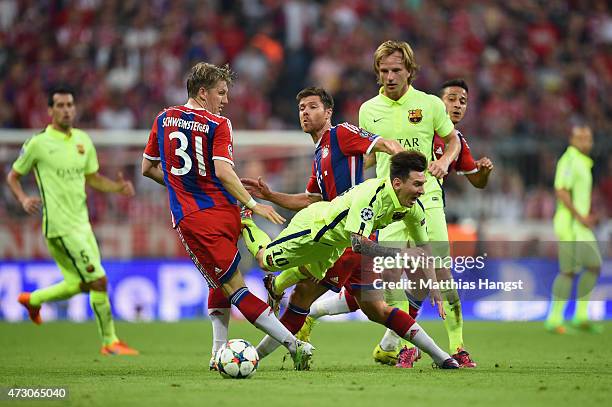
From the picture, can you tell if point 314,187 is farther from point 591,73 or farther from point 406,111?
point 591,73

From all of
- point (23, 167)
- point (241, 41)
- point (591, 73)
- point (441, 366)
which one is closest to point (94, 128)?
point (241, 41)

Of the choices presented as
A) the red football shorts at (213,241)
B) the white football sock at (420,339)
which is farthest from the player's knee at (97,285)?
the white football sock at (420,339)

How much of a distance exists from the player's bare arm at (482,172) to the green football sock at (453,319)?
3.75 ft

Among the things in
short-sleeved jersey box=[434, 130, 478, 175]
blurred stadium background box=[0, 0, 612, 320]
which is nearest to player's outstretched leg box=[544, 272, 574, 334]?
blurred stadium background box=[0, 0, 612, 320]

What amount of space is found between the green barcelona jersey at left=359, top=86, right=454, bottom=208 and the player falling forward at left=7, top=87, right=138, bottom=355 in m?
3.44

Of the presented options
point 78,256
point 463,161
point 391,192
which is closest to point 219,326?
point 391,192

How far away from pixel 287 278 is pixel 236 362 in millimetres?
1185

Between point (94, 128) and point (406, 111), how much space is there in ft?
35.5

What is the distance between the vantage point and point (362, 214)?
8039 mm

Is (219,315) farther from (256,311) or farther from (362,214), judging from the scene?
(362,214)

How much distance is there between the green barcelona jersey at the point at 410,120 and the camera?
31.2ft

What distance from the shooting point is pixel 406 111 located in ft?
31.4

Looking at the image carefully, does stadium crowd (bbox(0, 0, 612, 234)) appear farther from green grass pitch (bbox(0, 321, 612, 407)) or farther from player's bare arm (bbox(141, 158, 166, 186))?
player's bare arm (bbox(141, 158, 166, 186))

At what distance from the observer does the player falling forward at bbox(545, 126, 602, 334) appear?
14.5 metres
